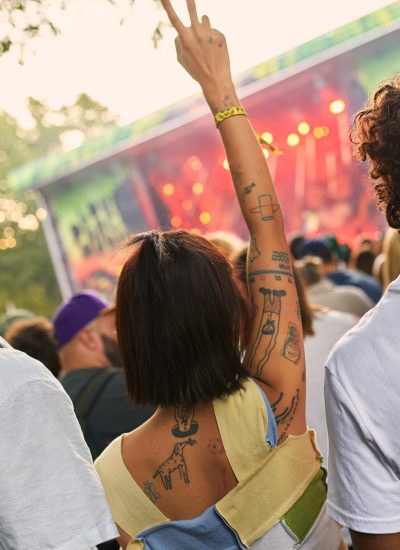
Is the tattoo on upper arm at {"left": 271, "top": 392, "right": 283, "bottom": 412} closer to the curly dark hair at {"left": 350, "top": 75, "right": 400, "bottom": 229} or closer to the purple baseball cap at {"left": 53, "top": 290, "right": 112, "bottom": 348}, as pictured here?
the curly dark hair at {"left": 350, "top": 75, "right": 400, "bottom": 229}

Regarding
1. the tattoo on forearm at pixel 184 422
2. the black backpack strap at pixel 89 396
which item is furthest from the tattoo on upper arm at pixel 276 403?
the black backpack strap at pixel 89 396

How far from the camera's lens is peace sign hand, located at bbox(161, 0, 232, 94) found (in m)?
2.29

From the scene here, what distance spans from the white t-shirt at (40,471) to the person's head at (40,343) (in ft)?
8.78

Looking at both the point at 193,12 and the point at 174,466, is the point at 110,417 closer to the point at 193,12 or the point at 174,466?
the point at 174,466

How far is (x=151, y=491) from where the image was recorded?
2.14 metres

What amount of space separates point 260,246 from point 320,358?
50.3 inches

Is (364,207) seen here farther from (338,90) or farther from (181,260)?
(181,260)

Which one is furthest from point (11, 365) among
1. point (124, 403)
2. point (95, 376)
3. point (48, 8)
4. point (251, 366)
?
point (95, 376)

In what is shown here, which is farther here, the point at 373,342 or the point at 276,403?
the point at 276,403

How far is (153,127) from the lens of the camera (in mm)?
13430

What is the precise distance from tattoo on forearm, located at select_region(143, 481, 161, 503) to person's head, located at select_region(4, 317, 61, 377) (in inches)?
81.0

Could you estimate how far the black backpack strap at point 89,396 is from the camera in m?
3.25

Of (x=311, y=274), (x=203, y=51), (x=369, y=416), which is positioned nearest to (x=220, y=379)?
(x=369, y=416)

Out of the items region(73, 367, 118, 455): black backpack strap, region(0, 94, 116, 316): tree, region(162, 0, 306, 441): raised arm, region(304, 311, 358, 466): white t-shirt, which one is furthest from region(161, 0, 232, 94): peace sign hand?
region(0, 94, 116, 316): tree
